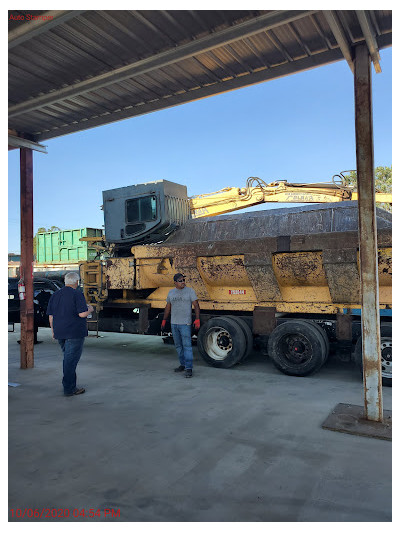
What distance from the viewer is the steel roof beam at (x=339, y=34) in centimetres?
390

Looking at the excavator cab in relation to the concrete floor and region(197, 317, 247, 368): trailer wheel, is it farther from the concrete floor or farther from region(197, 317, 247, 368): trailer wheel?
the concrete floor

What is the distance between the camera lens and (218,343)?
7469 mm

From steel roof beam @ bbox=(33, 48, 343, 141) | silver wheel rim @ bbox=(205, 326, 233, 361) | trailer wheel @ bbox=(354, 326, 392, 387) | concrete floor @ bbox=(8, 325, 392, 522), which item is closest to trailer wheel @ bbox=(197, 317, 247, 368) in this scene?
silver wheel rim @ bbox=(205, 326, 233, 361)

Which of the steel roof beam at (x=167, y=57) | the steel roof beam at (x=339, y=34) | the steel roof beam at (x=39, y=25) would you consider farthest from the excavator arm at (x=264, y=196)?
the steel roof beam at (x=39, y=25)

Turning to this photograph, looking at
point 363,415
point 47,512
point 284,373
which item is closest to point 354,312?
point 284,373

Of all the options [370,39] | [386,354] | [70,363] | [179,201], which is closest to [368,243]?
[370,39]

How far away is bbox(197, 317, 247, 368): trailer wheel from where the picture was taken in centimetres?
707

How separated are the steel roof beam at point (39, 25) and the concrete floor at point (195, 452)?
418 cm

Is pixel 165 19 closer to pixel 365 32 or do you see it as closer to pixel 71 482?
pixel 365 32

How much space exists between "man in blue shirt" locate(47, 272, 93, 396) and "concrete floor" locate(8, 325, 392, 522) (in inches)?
11.1

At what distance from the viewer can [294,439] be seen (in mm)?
4094

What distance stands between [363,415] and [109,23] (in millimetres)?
5240

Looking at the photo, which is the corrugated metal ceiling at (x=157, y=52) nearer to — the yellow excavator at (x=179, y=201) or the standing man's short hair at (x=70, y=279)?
the yellow excavator at (x=179, y=201)

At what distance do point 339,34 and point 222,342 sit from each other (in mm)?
5158
